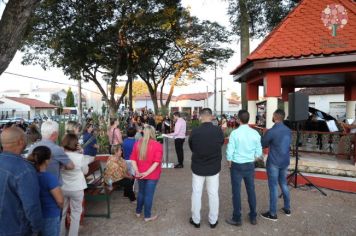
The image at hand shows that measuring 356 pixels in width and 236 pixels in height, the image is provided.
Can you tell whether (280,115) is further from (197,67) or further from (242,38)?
(197,67)

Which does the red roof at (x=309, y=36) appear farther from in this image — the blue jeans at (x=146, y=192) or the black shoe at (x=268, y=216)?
the blue jeans at (x=146, y=192)

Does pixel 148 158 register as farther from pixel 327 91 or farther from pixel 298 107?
pixel 327 91

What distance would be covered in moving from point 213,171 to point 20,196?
2.75 meters

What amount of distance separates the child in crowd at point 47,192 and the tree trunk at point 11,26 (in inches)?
105

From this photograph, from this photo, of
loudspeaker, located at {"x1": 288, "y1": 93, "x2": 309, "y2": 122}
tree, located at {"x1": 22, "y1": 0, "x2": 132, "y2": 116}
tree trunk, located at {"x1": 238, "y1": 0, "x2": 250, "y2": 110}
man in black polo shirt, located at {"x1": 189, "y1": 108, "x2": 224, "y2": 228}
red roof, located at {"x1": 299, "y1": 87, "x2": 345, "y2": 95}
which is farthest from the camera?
red roof, located at {"x1": 299, "y1": 87, "x2": 345, "y2": 95}

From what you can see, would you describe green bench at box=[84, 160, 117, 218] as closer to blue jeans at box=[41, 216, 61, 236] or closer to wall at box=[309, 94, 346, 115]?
blue jeans at box=[41, 216, 61, 236]

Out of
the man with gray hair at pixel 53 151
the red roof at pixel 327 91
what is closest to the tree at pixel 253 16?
the man with gray hair at pixel 53 151

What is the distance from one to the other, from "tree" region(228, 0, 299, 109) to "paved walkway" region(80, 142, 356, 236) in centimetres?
701

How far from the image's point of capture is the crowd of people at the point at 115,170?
103 inches

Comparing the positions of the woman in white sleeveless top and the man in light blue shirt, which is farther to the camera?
the man in light blue shirt

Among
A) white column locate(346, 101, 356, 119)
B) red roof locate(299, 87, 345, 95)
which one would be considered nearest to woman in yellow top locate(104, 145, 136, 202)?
white column locate(346, 101, 356, 119)

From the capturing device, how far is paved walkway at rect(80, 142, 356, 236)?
4.79 m

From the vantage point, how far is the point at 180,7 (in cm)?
1800

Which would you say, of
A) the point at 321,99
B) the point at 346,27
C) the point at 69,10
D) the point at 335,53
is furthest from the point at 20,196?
the point at 321,99
